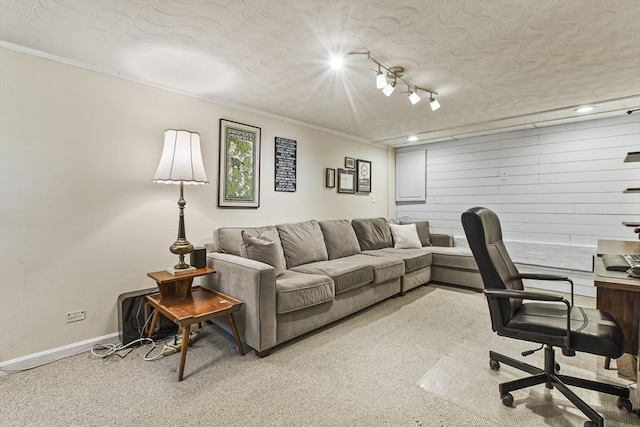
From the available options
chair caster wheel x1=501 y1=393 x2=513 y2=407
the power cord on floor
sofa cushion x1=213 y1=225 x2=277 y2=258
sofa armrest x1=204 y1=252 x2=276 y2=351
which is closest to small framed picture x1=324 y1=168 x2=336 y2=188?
sofa cushion x1=213 y1=225 x2=277 y2=258

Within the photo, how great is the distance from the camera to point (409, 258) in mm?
3713

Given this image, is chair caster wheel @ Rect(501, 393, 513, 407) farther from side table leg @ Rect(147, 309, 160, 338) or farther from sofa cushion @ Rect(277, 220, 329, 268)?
side table leg @ Rect(147, 309, 160, 338)

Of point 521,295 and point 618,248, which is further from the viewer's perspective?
point 618,248

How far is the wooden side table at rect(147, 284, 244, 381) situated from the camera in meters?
1.95

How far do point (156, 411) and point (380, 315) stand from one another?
83.8 inches

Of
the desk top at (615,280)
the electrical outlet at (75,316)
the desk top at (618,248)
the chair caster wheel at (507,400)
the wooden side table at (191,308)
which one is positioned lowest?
the chair caster wheel at (507,400)

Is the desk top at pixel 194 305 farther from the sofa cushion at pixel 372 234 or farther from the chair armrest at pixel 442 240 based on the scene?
the chair armrest at pixel 442 240

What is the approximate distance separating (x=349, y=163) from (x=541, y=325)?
3.57m

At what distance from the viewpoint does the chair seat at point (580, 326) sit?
1.45m

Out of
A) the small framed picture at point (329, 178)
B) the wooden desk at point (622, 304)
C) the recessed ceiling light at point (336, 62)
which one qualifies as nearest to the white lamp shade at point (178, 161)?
the recessed ceiling light at point (336, 62)

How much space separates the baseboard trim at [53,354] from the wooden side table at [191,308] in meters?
0.36

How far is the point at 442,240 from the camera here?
4.71 metres

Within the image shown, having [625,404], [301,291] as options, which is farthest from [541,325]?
[301,291]

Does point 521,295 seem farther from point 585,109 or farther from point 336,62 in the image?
point 585,109
